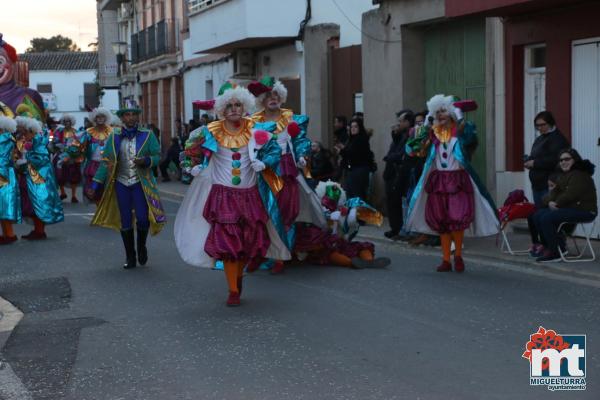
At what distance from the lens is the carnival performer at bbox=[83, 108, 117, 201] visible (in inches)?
691

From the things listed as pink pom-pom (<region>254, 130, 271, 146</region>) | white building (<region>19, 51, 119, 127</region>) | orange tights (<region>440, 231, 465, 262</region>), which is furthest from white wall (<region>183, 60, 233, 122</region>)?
white building (<region>19, 51, 119, 127</region>)

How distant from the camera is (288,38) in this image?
76.7 feet

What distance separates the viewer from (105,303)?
32.1 feet

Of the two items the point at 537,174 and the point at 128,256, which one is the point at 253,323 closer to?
the point at 128,256

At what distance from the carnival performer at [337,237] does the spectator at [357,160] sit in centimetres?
378

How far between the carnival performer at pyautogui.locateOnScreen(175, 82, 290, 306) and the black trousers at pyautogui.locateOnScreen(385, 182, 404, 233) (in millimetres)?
5443

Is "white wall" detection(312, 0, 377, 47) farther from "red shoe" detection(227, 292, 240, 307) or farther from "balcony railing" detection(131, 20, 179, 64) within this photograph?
"balcony railing" detection(131, 20, 179, 64)

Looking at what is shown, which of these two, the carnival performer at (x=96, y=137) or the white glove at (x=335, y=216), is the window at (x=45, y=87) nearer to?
the carnival performer at (x=96, y=137)

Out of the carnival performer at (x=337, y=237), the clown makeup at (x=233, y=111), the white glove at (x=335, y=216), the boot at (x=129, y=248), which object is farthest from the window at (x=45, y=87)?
the clown makeup at (x=233, y=111)

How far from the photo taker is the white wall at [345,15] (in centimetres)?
2086

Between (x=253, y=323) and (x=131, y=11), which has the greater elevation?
(x=131, y=11)

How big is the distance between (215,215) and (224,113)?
0.88m

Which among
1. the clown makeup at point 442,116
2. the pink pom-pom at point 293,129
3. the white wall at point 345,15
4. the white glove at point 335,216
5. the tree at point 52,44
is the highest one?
the tree at point 52,44

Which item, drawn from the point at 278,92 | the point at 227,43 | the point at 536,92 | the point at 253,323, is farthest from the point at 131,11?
the point at 253,323
